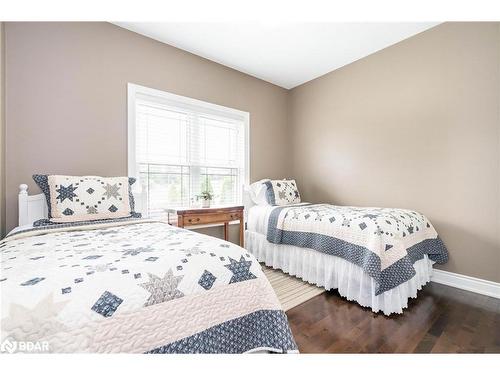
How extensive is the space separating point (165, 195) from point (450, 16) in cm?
282

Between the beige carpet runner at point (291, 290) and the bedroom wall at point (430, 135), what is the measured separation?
1444mm

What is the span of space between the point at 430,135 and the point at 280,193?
1.84 meters

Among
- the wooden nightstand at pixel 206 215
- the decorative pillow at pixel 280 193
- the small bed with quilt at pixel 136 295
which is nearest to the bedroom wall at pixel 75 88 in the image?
the wooden nightstand at pixel 206 215

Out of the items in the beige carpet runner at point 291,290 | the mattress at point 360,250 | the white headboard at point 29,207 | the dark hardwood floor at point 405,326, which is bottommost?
the beige carpet runner at point 291,290

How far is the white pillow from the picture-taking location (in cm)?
341

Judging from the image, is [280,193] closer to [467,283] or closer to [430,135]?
[430,135]

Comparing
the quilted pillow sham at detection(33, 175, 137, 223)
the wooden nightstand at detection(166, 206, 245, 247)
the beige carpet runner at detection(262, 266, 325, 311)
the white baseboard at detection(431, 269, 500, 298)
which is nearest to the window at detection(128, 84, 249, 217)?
the wooden nightstand at detection(166, 206, 245, 247)

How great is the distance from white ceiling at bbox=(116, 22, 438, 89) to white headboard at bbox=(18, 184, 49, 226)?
6.21 ft

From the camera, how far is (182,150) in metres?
2.99

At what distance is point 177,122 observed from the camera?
116 inches

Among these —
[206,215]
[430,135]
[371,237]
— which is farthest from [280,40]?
[371,237]

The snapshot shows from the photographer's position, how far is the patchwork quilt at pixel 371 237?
75.2 inches

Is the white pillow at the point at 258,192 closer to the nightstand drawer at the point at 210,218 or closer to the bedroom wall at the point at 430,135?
the nightstand drawer at the point at 210,218
